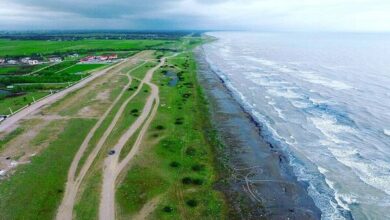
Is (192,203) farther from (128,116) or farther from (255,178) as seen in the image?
(128,116)

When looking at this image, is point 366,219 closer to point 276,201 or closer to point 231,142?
point 276,201

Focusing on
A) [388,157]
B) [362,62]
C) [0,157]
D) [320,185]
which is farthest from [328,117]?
[362,62]

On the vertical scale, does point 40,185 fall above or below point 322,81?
above

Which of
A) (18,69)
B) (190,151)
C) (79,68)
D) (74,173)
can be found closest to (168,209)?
(190,151)

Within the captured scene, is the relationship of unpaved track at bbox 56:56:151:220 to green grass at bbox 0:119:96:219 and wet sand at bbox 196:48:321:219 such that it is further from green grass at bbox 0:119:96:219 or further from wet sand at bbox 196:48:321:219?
wet sand at bbox 196:48:321:219

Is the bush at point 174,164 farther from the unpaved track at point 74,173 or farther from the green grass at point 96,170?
the unpaved track at point 74,173
